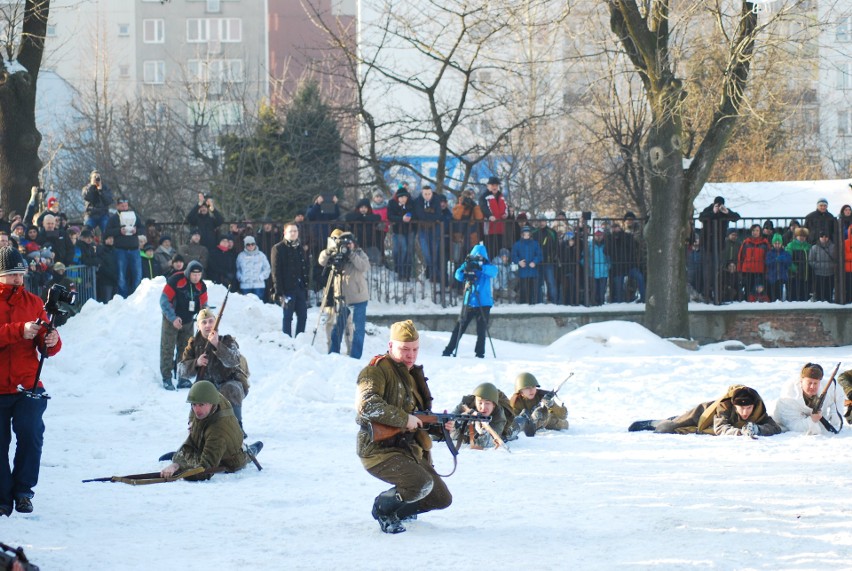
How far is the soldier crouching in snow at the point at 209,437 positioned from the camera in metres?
9.86

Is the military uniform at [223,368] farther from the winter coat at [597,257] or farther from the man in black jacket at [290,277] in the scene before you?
the winter coat at [597,257]

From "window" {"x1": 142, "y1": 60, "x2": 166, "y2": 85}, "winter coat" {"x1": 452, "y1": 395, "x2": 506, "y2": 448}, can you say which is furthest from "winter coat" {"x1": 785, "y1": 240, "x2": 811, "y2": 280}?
"window" {"x1": 142, "y1": 60, "x2": 166, "y2": 85}

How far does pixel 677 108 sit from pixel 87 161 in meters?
21.8

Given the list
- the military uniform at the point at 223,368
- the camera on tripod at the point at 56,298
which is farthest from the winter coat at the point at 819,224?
the camera on tripod at the point at 56,298

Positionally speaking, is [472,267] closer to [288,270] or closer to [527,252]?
[288,270]

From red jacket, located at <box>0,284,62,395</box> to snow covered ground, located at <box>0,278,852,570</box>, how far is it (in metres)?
0.94

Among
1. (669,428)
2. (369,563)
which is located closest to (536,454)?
(669,428)

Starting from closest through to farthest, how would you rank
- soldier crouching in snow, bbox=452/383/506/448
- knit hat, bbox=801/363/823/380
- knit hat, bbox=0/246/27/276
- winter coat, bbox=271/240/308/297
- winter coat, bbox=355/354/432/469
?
winter coat, bbox=355/354/432/469
knit hat, bbox=0/246/27/276
soldier crouching in snow, bbox=452/383/506/448
knit hat, bbox=801/363/823/380
winter coat, bbox=271/240/308/297

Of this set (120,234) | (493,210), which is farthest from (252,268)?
(493,210)

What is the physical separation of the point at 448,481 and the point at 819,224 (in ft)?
47.9

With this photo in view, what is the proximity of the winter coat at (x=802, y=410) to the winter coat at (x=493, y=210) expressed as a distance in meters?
9.29

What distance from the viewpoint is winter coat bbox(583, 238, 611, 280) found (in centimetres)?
2181

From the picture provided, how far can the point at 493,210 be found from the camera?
70.7 feet

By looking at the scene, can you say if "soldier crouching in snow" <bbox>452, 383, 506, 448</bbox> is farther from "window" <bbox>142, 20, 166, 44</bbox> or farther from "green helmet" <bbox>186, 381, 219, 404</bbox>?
"window" <bbox>142, 20, 166, 44</bbox>
